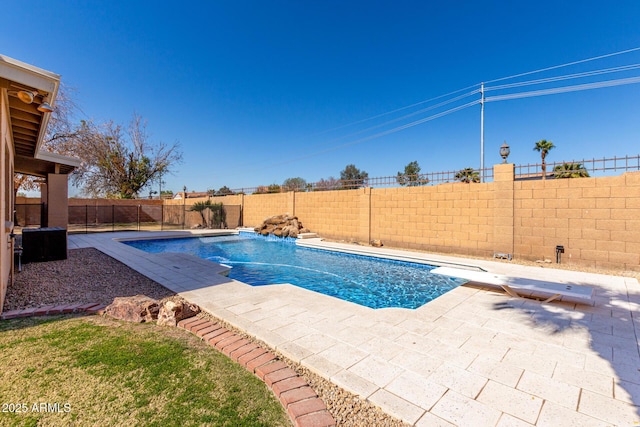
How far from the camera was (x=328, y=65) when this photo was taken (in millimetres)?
15320

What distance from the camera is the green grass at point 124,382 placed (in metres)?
1.94

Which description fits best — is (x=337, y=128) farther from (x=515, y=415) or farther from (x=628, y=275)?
(x=515, y=415)

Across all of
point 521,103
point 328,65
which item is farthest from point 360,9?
point 521,103

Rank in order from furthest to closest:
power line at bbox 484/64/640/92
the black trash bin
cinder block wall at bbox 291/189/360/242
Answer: cinder block wall at bbox 291/189/360/242, power line at bbox 484/64/640/92, the black trash bin

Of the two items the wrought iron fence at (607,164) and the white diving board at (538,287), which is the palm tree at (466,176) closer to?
the wrought iron fence at (607,164)

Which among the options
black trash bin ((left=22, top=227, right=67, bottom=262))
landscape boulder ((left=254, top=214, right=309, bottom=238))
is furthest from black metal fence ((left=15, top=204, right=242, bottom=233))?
black trash bin ((left=22, top=227, right=67, bottom=262))

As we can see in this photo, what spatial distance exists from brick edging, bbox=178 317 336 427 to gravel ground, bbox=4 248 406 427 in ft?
0.34

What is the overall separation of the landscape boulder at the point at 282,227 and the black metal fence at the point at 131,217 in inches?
180

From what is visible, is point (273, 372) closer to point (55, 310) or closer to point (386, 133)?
point (55, 310)

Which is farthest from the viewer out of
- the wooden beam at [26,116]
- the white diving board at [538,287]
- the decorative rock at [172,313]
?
the wooden beam at [26,116]

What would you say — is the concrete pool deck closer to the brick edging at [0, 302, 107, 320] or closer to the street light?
the brick edging at [0, 302, 107, 320]

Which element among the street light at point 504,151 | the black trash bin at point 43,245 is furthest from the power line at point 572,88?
the black trash bin at point 43,245

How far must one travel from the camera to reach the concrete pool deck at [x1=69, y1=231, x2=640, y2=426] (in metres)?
2.15

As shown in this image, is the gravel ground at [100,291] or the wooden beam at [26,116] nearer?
the gravel ground at [100,291]
